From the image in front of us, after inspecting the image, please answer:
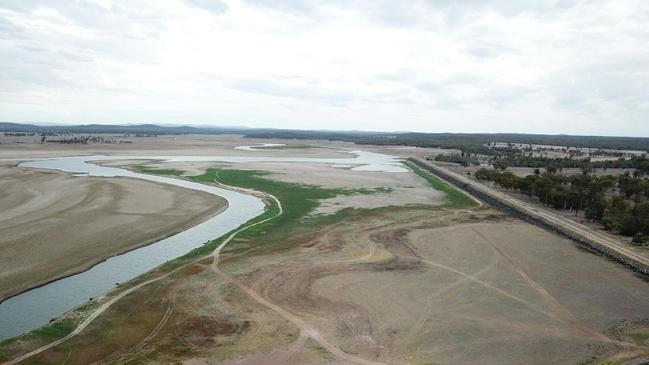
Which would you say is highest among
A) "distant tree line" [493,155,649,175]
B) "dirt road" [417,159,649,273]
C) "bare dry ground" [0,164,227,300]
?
"distant tree line" [493,155,649,175]

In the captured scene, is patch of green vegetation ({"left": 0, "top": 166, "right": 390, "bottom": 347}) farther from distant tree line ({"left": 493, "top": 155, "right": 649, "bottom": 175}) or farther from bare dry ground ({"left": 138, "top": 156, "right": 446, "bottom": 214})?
distant tree line ({"left": 493, "top": 155, "right": 649, "bottom": 175})

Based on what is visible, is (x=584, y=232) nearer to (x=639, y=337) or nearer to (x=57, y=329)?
(x=639, y=337)

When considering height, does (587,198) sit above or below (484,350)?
above

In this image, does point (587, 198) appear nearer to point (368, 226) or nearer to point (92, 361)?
point (368, 226)

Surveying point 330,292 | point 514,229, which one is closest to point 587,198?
point 514,229

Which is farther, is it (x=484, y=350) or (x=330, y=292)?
(x=330, y=292)

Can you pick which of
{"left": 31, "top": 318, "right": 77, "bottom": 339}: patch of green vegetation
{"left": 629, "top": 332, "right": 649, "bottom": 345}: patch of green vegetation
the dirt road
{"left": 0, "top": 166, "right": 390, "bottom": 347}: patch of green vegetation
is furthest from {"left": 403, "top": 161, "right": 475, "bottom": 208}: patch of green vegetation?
{"left": 31, "top": 318, "right": 77, "bottom": 339}: patch of green vegetation

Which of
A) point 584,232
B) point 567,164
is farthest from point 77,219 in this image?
point 567,164
